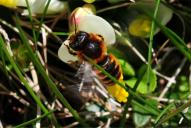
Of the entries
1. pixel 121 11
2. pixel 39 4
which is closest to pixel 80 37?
pixel 39 4

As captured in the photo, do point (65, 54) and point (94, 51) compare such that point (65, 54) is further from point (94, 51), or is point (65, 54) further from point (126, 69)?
point (126, 69)

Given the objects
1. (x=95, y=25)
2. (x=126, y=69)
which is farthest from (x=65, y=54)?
(x=126, y=69)

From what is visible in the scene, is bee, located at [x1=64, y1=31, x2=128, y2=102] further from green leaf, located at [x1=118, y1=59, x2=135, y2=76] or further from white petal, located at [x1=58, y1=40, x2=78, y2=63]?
green leaf, located at [x1=118, y1=59, x2=135, y2=76]

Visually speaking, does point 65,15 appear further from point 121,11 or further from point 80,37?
point 80,37

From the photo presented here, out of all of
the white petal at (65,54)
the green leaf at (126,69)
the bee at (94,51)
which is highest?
the bee at (94,51)

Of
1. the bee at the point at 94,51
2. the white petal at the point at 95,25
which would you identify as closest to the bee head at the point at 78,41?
the bee at the point at 94,51

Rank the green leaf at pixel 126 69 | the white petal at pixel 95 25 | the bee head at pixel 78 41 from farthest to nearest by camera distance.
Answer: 1. the green leaf at pixel 126 69
2. the white petal at pixel 95 25
3. the bee head at pixel 78 41

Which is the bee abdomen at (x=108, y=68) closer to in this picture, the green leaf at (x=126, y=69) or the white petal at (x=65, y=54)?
the white petal at (x=65, y=54)

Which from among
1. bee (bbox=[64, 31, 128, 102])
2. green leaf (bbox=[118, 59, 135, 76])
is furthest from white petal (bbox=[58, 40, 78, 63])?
green leaf (bbox=[118, 59, 135, 76])
